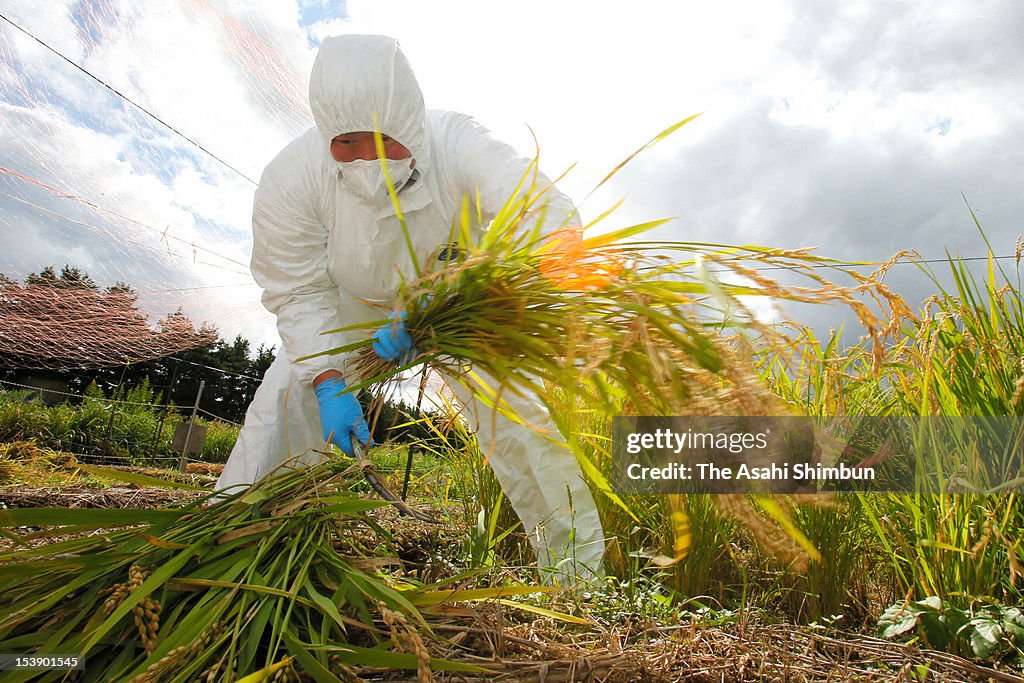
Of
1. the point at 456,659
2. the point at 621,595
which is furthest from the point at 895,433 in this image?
the point at 456,659

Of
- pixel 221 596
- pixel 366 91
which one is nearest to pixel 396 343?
pixel 221 596

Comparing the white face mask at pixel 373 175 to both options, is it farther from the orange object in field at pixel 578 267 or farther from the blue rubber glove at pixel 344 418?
the orange object in field at pixel 578 267

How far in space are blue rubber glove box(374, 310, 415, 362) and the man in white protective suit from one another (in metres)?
0.52

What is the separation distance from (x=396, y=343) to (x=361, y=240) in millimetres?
980

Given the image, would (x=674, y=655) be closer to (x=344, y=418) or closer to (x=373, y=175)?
(x=344, y=418)

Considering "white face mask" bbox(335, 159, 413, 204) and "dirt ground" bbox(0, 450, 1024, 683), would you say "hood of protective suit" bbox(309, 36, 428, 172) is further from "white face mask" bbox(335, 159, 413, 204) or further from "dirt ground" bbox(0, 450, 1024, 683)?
"dirt ground" bbox(0, 450, 1024, 683)

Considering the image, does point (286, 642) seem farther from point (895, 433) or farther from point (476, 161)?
point (895, 433)

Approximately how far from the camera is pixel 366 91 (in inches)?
74.9

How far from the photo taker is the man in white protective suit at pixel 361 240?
1.95 metres

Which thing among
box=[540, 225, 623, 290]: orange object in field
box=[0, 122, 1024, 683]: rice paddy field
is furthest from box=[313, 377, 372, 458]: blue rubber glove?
box=[540, 225, 623, 290]: orange object in field

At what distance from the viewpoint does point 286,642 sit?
966mm

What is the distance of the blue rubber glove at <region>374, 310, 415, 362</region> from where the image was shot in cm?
135

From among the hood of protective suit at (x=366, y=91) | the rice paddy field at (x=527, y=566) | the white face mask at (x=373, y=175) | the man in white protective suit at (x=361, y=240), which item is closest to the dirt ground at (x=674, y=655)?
the rice paddy field at (x=527, y=566)

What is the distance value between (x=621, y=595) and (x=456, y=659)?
2.47 ft
